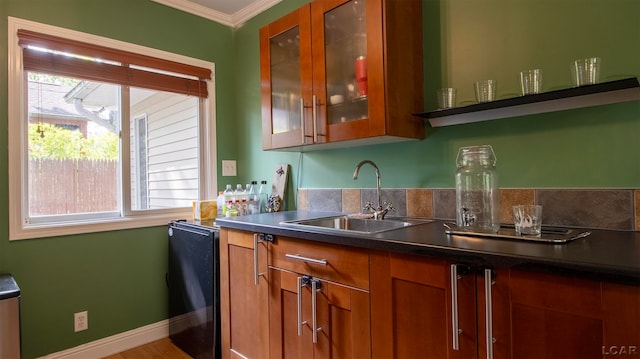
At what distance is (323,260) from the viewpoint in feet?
4.71

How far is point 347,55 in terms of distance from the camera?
1.78 m

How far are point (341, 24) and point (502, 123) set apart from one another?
91 cm

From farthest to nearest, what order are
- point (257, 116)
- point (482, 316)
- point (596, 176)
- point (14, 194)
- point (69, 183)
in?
point (257, 116) → point (69, 183) → point (14, 194) → point (596, 176) → point (482, 316)

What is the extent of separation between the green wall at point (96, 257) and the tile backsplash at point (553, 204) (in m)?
1.61

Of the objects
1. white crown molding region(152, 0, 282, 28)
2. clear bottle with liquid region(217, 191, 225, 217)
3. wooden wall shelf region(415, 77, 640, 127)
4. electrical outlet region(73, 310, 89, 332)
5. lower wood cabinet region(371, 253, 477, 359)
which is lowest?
electrical outlet region(73, 310, 89, 332)

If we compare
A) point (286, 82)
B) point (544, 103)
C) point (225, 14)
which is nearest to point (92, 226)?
point (286, 82)

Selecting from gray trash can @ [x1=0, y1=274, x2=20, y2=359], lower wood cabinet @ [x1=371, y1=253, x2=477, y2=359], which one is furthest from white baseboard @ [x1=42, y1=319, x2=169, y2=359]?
lower wood cabinet @ [x1=371, y1=253, x2=477, y2=359]

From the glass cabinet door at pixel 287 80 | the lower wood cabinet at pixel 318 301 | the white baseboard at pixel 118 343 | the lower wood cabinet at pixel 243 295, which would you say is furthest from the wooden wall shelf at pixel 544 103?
the white baseboard at pixel 118 343

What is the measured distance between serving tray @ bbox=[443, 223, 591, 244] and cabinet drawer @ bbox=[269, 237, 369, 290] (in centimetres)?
35

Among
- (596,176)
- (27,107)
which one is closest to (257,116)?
(27,107)

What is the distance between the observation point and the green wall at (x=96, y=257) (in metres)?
2.03

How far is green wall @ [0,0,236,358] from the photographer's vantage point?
203 centimetres

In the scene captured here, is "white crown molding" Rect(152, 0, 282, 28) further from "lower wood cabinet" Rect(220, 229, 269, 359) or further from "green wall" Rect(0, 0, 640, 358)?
"lower wood cabinet" Rect(220, 229, 269, 359)

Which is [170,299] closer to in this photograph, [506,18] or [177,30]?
[177,30]
